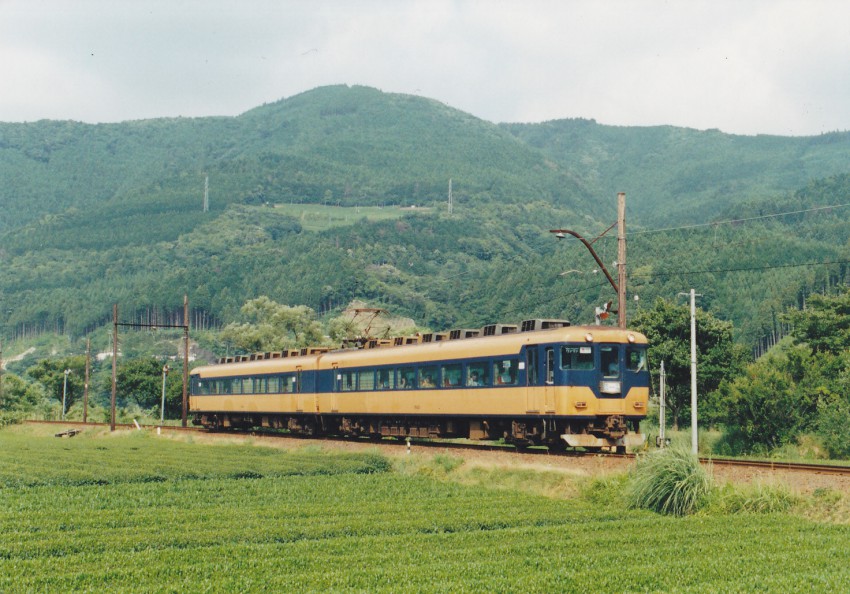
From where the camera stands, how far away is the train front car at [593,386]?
2980cm

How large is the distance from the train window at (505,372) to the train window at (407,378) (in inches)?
233

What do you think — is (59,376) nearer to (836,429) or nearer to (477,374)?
(836,429)

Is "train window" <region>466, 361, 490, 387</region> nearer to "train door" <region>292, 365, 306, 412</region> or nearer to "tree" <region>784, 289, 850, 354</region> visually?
"train door" <region>292, 365, 306, 412</region>

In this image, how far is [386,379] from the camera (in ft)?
131

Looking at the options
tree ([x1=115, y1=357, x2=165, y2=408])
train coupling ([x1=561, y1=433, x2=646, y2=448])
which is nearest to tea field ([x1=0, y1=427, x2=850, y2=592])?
train coupling ([x1=561, y1=433, x2=646, y2=448])

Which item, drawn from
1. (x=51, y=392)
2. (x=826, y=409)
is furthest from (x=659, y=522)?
(x=51, y=392)

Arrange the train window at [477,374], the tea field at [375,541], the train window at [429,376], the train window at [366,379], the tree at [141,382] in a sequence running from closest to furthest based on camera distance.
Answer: the tea field at [375,541] < the train window at [477,374] < the train window at [429,376] < the train window at [366,379] < the tree at [141,382]

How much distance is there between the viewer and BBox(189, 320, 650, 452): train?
30016 millimetres

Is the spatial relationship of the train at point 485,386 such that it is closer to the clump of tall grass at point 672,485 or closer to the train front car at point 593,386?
the train front car at point 593,386

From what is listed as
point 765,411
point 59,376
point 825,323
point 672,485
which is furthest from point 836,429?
point 59,376

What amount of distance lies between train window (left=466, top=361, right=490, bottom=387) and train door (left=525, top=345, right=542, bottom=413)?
229 centimetres

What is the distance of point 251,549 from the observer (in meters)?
18.7

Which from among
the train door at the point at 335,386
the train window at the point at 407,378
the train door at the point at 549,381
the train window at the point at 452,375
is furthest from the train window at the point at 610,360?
the train door at the point at 335,386

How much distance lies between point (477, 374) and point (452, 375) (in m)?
1.82
